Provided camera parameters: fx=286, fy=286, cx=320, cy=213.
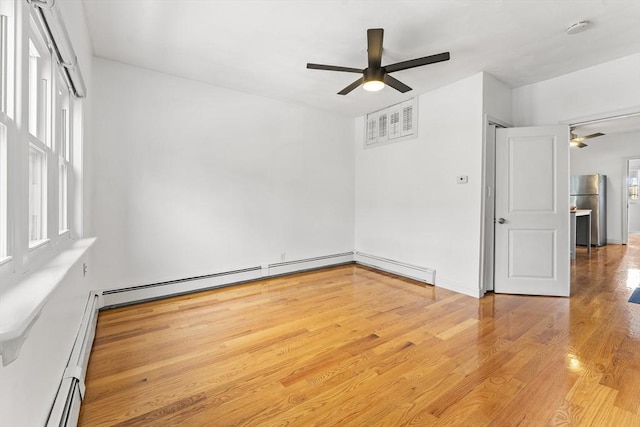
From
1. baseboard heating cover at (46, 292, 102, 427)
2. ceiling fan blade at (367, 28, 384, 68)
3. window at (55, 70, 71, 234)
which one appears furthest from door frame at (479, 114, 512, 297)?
window at (55, 70, 71, 234)

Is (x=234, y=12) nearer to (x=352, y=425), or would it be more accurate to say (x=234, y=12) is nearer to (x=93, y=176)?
(x=93, y=176)

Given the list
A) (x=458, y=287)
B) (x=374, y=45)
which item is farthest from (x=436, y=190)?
(x=374, y=45)

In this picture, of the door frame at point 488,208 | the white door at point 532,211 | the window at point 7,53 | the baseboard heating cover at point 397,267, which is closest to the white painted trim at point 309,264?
the baseboard heating cover at point 397,267

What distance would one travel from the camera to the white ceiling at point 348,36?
7.82 feet

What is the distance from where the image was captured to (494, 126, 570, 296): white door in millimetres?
3586

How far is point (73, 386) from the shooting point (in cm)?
162

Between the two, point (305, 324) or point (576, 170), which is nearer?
point (305, 324)

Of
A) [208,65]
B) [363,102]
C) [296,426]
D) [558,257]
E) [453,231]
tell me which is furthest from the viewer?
[363,102]

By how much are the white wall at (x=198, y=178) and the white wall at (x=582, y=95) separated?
2939 millimetres

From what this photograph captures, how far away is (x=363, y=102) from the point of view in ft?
15.1

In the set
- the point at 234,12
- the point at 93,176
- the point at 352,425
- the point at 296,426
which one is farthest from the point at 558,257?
the point at 93,176

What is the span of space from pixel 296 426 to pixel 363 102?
170 inches

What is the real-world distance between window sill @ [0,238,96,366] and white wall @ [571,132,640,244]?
34.7ft

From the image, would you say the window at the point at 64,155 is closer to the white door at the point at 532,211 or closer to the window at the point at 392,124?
the window at the point at 392,124
